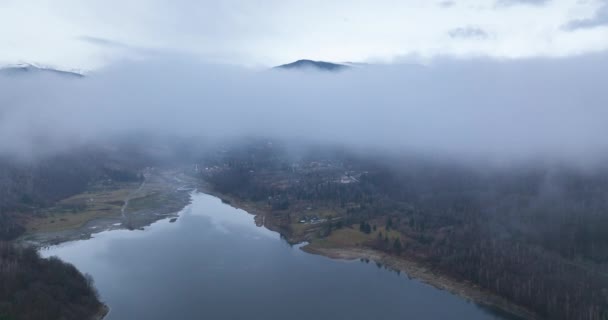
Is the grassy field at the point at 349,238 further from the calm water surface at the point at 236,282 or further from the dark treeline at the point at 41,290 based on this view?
the dark treeline at the point at 41,290

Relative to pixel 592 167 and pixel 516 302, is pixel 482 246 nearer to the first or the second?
pixel 516 302

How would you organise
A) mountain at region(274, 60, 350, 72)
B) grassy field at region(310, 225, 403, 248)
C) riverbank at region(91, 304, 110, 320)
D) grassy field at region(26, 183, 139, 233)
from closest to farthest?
riverbank at region(91, 304, 110, 320) → grassy field at region(310, 225, 403, 248) → grassy field at region(26, 183, 139, 233) → mountain at region(274, 60, 350, 72)

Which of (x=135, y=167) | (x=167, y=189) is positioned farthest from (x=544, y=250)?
(x=135, y=167)

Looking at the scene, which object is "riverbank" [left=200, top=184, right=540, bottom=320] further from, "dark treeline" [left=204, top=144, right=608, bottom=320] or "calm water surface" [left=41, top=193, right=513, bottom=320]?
"calm water surface" [left=41, top=193, right=513, bottom=320]

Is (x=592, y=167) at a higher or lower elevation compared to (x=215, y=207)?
higher

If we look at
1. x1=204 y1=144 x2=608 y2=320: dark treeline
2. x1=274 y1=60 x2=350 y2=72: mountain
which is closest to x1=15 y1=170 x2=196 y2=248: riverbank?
x1=204 y1=144 x2=608 y2=320: dark treeline

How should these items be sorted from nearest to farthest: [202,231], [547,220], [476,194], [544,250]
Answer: [544,250], [547,220], [202,231], [476,194]
